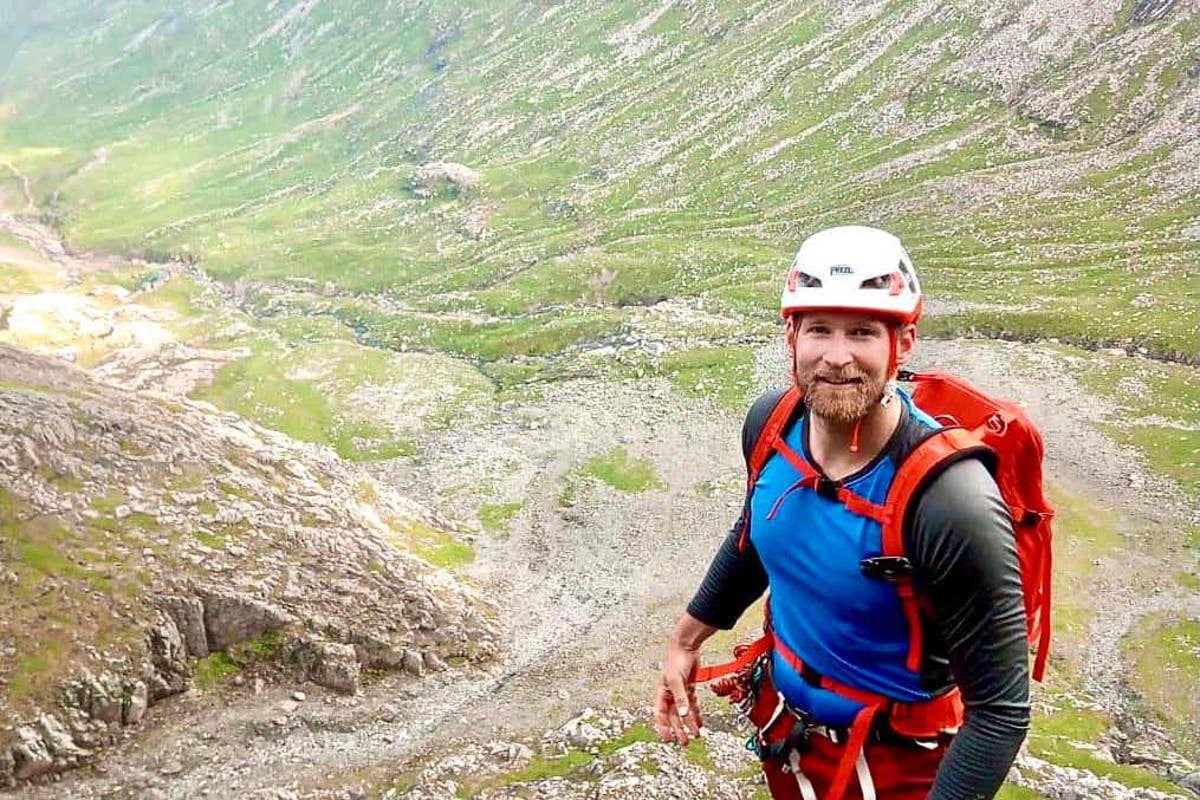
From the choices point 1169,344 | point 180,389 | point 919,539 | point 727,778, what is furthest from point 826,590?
point 180,389

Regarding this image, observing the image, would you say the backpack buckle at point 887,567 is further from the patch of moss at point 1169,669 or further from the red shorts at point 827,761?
the patch of moss at point 1169,669

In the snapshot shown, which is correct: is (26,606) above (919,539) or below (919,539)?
below

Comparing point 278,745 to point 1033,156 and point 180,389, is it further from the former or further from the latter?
point 1033,156

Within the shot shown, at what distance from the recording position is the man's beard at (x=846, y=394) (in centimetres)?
679

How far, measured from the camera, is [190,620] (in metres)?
37.6

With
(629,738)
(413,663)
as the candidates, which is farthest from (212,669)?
(629,738)

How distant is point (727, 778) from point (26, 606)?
26.5 metres

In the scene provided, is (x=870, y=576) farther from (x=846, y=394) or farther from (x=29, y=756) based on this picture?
(x=29, y=756)

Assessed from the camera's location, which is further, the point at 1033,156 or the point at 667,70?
the point at 667,70

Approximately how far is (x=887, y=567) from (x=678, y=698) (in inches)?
134

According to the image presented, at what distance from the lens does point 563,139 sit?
17025 centimetres

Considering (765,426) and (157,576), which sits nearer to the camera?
(765,426)

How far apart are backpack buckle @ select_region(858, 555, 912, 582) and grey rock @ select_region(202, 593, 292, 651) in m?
36.6

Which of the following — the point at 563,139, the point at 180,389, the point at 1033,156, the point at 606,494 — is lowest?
the point at 606,494
